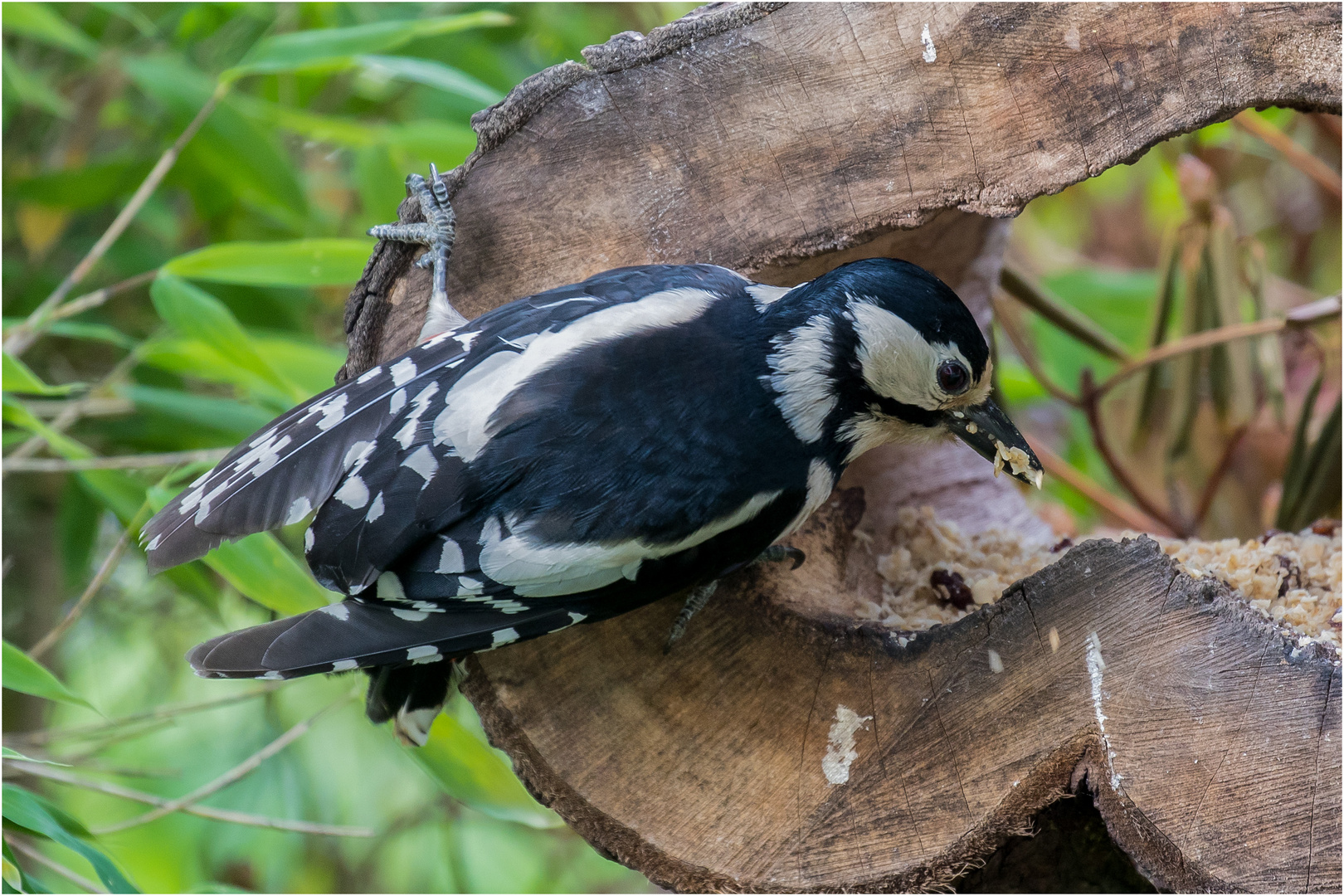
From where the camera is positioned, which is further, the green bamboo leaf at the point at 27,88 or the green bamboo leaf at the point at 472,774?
the green bamboo leaf at the point at 27,88

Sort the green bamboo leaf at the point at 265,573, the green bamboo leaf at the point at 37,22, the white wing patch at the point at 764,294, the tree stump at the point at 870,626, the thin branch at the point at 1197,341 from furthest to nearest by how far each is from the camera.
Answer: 1. the thin branch at the point at 1197,341
2. the green bamboo leaf at the point at 37,22
3. the green bamboo leaf at the point at 265,573
4. the white wing patch at the point at 764,294
5. the tree stump at the point at 870,626

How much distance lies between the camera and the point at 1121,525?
2.03 m

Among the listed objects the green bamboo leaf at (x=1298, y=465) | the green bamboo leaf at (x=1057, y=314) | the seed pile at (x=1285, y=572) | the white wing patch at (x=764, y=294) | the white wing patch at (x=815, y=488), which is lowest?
the green bamboo leaf at (x=1298, y=465)

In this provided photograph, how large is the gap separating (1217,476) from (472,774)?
1.33 meters

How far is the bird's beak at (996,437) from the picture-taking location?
0.97 metres

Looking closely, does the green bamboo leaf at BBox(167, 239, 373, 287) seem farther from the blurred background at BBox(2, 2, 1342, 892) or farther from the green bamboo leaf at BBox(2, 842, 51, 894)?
the green bamboo leaf at BBox(2, 842, 51, 894)

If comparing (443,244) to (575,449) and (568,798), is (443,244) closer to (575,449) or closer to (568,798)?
(575,449)

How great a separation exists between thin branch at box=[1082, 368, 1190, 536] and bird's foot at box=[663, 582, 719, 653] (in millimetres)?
1037

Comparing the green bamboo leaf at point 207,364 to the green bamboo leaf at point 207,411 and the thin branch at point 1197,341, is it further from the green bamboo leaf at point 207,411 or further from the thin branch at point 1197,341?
the thin branch at point 1197,341

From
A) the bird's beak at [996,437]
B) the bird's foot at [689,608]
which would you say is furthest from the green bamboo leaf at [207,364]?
the bird's beak at [996,437]

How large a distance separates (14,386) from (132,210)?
0.39m

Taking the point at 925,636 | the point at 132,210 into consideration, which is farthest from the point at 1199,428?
the point at 132,210

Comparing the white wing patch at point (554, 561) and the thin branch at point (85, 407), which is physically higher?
the thin branch at point (85, 407)

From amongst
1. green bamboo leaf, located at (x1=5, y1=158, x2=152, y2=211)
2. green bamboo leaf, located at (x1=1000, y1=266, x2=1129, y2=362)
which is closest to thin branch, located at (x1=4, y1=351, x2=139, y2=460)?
green bamboo leaf, located at (x1=5, y1=158, x2=152, y2=211)
